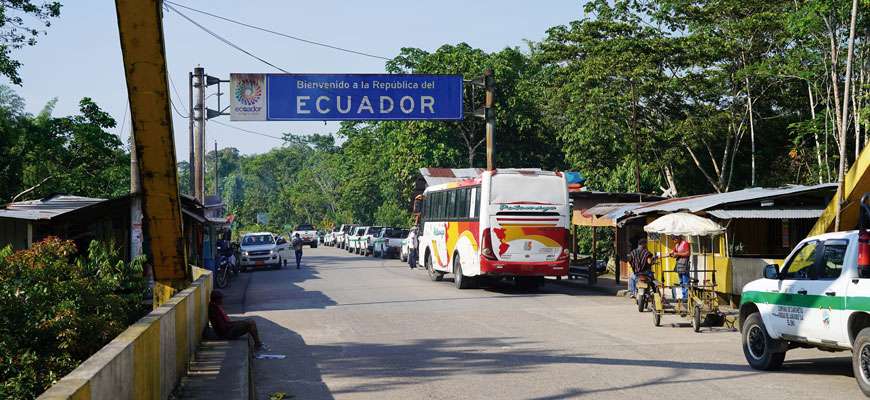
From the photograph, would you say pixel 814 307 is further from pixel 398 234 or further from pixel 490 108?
pixel 398 234

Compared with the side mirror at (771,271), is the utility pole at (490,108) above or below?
above

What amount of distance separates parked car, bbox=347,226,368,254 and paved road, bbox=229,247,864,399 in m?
31.1

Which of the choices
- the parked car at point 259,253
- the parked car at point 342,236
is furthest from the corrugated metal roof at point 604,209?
the parked car at point 342,236

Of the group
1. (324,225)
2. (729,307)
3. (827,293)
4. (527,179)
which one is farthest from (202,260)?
(324,225)

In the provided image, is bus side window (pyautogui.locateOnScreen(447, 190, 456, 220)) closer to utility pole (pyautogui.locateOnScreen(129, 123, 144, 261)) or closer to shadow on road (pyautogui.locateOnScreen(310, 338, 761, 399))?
utility pole (pyautogui.locateOnScreen(129, 123, 144, 261))

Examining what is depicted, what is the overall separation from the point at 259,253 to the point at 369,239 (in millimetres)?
13860

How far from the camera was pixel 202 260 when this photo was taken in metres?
27.1

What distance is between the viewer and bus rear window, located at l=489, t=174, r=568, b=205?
2253 centimetres

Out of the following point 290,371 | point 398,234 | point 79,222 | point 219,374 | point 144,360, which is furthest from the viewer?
point 398,234

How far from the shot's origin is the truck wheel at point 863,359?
8.43 m

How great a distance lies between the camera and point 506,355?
1194 cm

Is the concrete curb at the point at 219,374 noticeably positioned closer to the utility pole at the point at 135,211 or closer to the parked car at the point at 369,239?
the utility pole at the point at 135,211

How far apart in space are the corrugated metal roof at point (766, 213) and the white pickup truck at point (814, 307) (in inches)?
271

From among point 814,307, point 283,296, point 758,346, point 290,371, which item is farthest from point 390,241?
point 814,307
